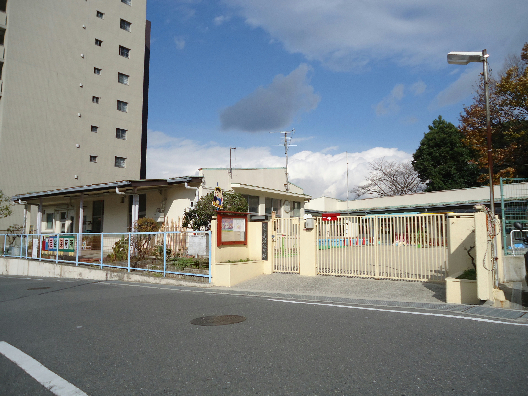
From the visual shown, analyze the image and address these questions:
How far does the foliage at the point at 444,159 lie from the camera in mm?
39969

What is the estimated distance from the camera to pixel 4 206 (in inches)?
1092

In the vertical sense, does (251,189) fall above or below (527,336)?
above

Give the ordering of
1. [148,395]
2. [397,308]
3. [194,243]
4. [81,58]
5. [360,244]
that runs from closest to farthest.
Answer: [148,395], [397,308], [360,244], [194,243], [81,58]

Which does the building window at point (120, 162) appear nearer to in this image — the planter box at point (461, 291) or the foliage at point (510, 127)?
the foliage at point (510, 127)

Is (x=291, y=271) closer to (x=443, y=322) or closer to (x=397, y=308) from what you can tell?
(x=397, y=308)

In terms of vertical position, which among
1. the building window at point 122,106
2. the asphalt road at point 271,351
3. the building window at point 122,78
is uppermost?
the building window at point 122,78

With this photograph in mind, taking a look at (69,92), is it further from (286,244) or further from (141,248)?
(286,244)

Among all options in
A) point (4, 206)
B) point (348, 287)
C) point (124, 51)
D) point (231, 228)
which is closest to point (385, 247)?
point (348, 287)

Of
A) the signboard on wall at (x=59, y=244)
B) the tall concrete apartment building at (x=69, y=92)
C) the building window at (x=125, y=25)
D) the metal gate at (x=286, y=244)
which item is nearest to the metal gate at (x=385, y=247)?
the metal gate at (x=286, y=244)

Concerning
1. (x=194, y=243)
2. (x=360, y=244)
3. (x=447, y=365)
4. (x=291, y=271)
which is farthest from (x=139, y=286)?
(x=447, y=365)

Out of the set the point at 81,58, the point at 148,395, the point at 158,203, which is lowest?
the point at 148,395

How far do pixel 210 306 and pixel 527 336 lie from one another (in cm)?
532

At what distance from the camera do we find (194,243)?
495 inches

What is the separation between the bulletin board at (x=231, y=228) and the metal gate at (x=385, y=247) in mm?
2422
